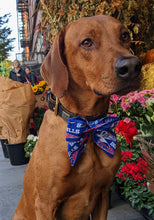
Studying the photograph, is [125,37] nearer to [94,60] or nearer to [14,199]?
[94,60]

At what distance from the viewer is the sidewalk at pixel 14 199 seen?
2596 millimetres

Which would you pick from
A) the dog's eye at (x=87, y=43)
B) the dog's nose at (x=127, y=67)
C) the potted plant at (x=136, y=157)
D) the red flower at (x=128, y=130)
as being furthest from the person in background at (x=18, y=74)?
the dog's nose at (x=127, y=67)

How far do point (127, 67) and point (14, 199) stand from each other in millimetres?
2601

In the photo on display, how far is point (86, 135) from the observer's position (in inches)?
65.4

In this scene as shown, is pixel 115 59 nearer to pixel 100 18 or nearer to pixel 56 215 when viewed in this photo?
pixel 100 18

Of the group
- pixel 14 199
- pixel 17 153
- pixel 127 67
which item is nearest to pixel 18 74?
pixel 17 153

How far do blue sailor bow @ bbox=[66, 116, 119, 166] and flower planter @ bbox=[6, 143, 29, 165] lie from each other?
326 cm

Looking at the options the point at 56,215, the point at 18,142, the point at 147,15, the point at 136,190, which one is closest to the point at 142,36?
the point at 147,15

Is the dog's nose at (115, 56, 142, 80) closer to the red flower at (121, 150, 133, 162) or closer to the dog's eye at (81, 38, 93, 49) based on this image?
the dog's eye at (81, 38, 93, 49)

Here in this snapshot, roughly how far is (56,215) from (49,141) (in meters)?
0.53

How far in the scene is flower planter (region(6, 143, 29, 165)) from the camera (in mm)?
4695

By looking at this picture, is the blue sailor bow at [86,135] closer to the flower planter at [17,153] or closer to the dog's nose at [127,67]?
the dog's nose at [127,67]

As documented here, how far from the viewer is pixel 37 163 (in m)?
1.69

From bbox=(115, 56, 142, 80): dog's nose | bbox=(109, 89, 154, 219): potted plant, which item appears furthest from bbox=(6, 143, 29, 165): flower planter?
bbox=(115, 56, 142, 80): dog's nose
